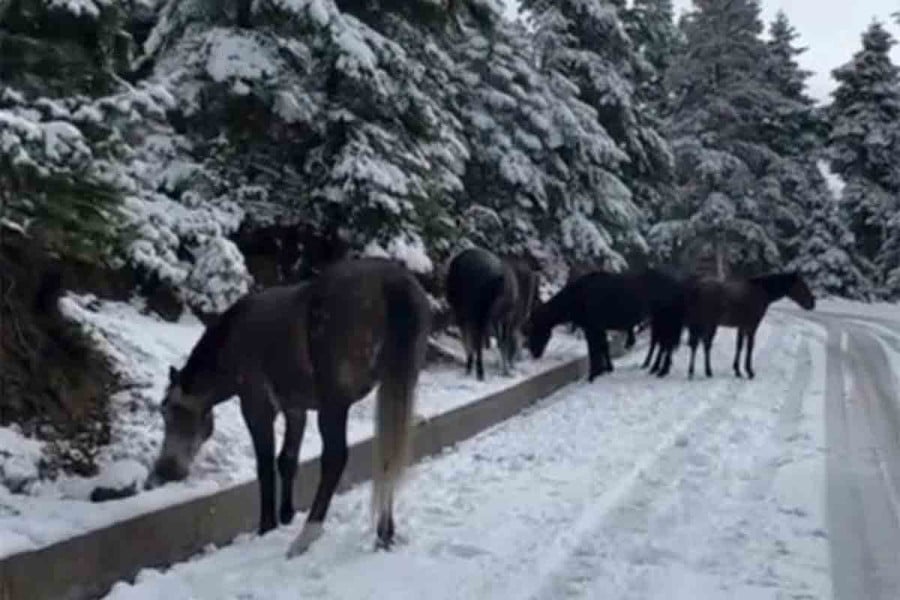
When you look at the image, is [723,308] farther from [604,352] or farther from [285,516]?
[285,516]

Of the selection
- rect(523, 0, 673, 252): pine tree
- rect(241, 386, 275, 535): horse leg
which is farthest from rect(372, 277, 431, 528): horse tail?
rect(523, 0, 673, 252): pine tree

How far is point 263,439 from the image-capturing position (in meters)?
6.43

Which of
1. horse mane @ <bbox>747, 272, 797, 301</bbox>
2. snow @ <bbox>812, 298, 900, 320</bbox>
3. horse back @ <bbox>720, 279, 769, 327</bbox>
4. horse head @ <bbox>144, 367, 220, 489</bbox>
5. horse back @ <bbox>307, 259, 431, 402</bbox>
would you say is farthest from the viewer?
snow @ <bbox>812, 298, 900, 320</bbox>

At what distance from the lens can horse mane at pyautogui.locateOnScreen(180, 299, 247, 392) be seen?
6.58 meters

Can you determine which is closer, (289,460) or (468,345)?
(289,460)

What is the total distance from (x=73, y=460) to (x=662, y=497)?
3.89 metres

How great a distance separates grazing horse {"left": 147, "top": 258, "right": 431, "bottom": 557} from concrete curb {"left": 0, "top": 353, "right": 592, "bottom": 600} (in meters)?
0.22

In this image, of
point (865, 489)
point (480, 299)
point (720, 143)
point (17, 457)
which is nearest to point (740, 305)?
point (480, 299)

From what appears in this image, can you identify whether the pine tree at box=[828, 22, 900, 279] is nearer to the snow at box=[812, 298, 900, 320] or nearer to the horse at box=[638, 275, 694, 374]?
the snow at box=[812, 298, 900, 320]

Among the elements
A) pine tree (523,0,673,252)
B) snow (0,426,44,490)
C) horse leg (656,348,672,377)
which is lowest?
horse leg (656,348,672,377)

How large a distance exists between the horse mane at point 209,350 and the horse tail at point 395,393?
99cm

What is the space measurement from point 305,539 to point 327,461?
0.43 m

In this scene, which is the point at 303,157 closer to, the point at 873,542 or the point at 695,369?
the point at 873,542

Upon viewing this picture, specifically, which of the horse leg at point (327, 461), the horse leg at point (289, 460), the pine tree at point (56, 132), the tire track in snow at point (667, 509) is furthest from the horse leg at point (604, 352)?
the pine tree at point (56, 132)
